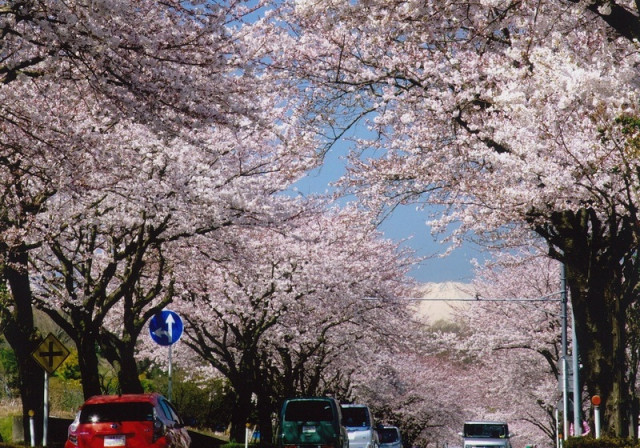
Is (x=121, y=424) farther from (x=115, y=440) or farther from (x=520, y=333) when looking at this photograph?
(x=520, y=333)

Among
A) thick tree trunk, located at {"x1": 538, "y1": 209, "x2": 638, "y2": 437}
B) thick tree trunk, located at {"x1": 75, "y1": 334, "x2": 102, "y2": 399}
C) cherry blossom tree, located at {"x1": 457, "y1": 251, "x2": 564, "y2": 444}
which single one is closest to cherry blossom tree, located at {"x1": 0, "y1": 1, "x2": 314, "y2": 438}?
thick tree trunk, located at {"x1": 75, "y1": 334, "x2": 102, "y2": 399}

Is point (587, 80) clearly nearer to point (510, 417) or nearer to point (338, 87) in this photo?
point (338, 87)

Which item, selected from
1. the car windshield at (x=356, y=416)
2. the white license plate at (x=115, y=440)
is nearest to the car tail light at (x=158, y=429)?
the white license plate at (x=115, y=440)

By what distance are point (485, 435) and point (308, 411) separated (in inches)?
469

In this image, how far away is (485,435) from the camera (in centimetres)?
2969

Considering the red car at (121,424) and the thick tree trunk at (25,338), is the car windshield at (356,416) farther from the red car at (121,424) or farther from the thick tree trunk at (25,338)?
the red car at (121,424)

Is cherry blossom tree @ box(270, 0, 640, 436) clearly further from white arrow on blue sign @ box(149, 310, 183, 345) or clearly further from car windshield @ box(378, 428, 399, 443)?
car windshield @ box(378, 428, 399, 443)

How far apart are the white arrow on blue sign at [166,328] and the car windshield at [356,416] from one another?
9.77m

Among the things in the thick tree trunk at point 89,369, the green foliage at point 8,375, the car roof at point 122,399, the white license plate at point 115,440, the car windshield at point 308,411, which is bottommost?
the white license plate at point 115,440

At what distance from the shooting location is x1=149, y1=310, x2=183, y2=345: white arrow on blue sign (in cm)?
1705

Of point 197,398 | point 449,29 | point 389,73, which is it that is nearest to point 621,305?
point 389,73

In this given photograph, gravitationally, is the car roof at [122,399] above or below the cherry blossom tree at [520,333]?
below

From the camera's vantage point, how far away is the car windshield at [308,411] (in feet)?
64.0

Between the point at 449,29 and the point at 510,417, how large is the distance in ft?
147
